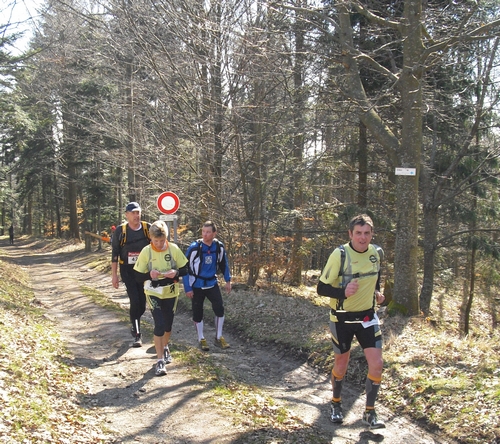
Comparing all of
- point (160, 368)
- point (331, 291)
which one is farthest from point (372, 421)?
point (160, 368)

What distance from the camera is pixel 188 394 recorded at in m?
5.81

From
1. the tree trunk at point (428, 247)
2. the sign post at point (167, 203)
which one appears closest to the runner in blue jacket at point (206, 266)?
the sign post at point (167, 203)

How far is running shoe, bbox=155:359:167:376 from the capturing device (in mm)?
6473

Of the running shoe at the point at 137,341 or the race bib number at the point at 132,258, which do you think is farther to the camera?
the running shoe at the point at 137,341

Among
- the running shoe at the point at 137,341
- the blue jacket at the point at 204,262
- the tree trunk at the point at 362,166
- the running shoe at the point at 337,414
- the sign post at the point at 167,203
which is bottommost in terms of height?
the running shoe at the point at 337,414

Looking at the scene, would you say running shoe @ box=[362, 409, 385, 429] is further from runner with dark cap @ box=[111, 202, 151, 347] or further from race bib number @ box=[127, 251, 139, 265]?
race bib number @ box=[127, 251, 139, 265]

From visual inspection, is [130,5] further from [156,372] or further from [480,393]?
[480,393]

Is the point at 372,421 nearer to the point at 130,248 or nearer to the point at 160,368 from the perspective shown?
the point at 160,368

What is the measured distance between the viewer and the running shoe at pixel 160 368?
6473 millimetres

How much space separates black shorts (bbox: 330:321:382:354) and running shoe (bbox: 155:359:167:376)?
2.55 meters

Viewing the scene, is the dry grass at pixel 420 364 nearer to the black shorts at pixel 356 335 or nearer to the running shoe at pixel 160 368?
the black shorts at pixel 356 335

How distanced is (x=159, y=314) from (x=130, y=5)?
11.1 meters

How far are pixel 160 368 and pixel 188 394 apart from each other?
2.82 ft

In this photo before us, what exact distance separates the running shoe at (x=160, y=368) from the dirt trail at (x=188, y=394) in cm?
8
